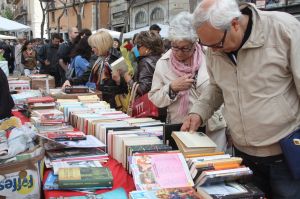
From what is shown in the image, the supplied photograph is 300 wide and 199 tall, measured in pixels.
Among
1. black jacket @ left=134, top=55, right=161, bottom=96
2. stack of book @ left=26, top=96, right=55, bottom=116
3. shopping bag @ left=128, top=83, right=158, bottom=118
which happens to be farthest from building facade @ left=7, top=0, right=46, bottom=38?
shopping bag @ left=128, top=83, right=158, bottom=118

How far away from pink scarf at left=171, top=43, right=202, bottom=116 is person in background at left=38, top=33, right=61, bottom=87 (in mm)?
5859

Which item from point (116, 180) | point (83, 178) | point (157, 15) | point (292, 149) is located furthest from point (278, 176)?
point (157, 15)

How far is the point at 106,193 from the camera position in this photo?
1.91 meters

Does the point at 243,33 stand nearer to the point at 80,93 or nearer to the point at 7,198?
the point at 7,198

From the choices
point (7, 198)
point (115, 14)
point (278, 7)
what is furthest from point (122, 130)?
point (115, 14)

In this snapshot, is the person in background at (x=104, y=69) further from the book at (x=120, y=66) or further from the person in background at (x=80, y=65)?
the person in background at (x=80, y=65)

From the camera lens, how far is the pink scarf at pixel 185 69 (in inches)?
108

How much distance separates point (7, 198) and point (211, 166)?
0.95 metres

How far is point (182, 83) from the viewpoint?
2.60m

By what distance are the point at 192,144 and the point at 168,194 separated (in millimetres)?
388

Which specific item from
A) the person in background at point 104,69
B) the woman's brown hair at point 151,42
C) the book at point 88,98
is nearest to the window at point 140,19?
the person in background at point 104,69

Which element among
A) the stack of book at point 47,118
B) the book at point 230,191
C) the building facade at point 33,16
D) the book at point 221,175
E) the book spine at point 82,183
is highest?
the building facade at point 33,16

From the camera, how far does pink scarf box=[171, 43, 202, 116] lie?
2.75m

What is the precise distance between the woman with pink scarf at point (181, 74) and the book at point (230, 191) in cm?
99
